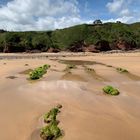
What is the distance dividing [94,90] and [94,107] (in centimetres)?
462

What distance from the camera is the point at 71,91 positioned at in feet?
65.7

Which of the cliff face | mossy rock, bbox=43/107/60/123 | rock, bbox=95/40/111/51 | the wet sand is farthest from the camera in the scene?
rock, bbox=95/40/111/51

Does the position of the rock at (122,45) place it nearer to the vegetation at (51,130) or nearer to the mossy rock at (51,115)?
the mossy rock at (51,115)

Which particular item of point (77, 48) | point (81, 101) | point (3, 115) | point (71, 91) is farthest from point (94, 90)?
point (77, 48)

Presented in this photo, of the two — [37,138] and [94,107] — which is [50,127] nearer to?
[37,138]

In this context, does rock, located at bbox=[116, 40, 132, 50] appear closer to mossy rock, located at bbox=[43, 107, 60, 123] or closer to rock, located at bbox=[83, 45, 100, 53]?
rock, located at bbox=[83, 45, 100, 53]

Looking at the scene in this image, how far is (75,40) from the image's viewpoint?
87000 mm

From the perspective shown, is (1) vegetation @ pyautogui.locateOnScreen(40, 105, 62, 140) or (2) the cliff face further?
(2) the cliff face

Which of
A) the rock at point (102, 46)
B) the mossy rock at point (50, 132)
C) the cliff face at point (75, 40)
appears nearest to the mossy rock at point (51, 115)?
the mossy rock at point (50, 132)

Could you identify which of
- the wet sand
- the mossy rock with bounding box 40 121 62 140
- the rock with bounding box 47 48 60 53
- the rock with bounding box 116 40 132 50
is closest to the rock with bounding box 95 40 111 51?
the rock with bounding box 116 40 132 50

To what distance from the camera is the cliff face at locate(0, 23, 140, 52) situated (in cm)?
8469

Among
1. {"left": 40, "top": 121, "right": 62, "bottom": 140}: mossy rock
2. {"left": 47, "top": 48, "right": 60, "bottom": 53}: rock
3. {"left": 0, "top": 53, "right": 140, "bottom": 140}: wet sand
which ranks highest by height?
{"left": 40, "top": 121, "right": 62, "bottom": 140}: mossy rock

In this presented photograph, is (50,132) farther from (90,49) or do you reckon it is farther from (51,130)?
(90,49)

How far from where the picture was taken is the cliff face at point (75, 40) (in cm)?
8469
